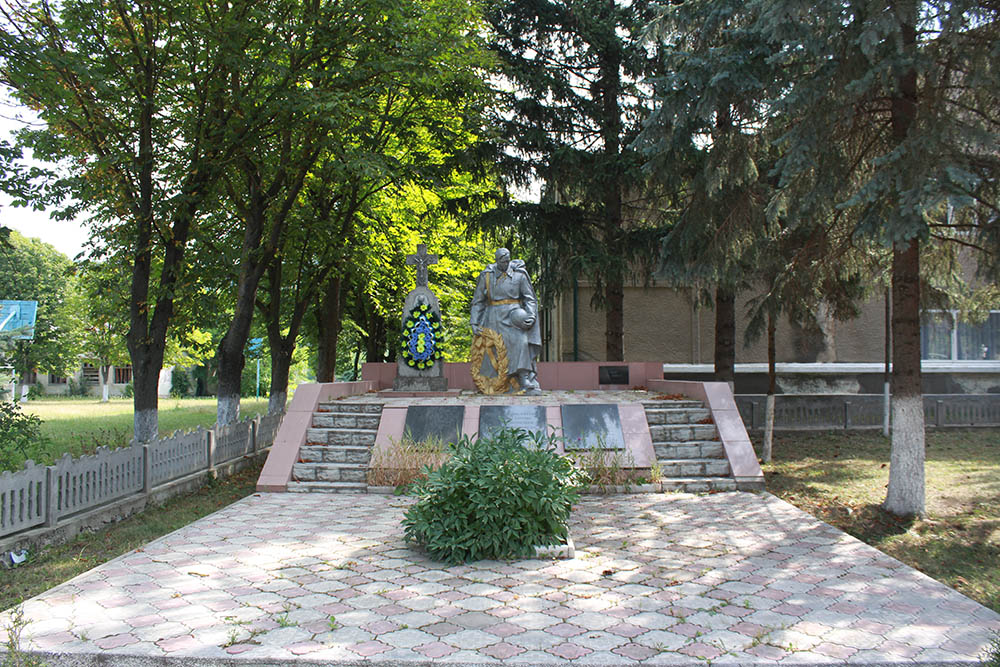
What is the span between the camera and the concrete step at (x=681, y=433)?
10.5 metres

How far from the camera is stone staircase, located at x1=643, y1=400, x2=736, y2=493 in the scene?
9.53 metres

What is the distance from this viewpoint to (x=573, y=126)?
1483 cm

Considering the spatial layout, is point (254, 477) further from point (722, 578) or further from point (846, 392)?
point (846, 392)

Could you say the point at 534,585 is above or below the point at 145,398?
below

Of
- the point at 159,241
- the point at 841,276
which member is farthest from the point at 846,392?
the point at 159,241

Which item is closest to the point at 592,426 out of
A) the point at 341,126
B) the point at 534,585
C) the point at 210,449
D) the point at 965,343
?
the point at 534,585

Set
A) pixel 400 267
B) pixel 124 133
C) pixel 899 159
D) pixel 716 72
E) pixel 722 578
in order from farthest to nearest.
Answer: pixel 400 267, pixel 124 133, pixel 716 72, pixel 899 159, pixel 722 578

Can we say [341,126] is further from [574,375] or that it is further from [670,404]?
[670,404]

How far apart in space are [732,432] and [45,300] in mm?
42969

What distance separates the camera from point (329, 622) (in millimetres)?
4703

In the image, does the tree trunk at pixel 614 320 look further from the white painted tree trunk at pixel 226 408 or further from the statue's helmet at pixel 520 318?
the white painted tree trunk at pixel 226 408

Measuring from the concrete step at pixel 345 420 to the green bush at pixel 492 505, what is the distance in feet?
15.6

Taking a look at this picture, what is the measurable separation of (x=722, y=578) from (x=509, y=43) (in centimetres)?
1248

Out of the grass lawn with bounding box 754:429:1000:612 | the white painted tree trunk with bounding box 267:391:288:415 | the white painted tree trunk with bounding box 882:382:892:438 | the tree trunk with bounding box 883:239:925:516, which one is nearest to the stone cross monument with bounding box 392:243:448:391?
the white painted tree trunk with bounding box 267:391:288:415
